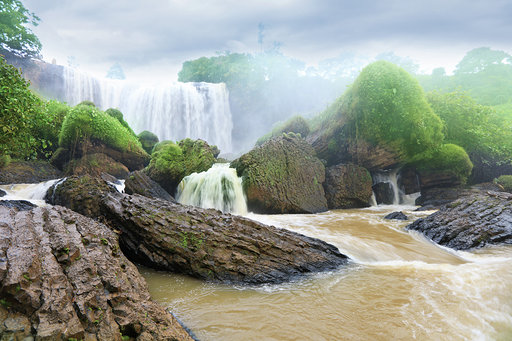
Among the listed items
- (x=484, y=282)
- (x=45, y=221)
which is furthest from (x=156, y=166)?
(x=484, y=282)

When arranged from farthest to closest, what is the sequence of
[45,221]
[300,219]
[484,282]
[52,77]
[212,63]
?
[212,63]
[52,77]
[300,219]
[484,282]
[45,221]

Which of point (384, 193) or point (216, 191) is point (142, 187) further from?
point (384, 193)

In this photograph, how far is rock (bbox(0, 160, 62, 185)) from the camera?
11.4 meters

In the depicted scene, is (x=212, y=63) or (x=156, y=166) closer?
(x=156, y=166)

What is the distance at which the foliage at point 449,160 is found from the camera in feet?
38.1

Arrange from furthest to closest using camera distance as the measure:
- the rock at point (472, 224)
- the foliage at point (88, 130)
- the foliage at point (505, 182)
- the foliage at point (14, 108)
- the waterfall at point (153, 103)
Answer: the waterfall at point (153, 103) < the foliage at point (88, 130) < the foliage at point (505, 182) < the rock at point (472, 224) < the foliage at point (14, 108)

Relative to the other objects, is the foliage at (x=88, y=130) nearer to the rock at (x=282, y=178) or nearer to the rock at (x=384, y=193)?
the rock at (x=282, y=178)

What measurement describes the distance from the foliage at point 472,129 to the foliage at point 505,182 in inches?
62.3

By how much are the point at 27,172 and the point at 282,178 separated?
12.4 metres

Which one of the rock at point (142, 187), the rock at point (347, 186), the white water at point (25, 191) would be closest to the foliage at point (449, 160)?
the rock at point (347, 186)

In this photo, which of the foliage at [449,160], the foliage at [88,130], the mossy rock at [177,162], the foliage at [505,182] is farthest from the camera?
the foliage at [88,130]

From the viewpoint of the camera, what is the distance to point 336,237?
5855 mm

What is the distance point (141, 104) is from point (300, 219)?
2644 centimetres

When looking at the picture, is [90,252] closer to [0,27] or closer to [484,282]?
[484,282]
